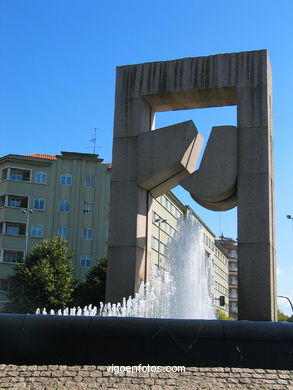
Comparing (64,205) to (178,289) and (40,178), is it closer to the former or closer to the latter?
(40,178)

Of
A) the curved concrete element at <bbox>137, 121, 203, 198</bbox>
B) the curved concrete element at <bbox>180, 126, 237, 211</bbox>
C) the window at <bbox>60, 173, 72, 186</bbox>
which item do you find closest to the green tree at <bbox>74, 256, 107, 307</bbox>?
the window at <bbox>60, 173, 72, 186</bbox>

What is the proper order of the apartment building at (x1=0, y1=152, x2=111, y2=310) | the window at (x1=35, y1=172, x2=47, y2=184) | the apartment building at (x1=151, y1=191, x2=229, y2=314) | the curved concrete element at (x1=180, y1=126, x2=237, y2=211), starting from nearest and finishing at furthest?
the curved concrete element at (x1=180, y1=126, x2=237, y2=211), the apartment building at (x1=0, y1=152, x2=111, y2=310), the window at (x1=35, y1=172, x2=47, y2=184), the apartment building at (x1=151, y1=191, x2=229, y2=314)

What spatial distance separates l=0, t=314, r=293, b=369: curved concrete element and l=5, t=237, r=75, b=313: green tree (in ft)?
79.6

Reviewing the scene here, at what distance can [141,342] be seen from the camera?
8344 millimetres

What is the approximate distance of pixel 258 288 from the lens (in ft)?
44.1

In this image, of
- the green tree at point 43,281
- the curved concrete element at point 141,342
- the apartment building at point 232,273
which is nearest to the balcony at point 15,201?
the green tree at point 43,281

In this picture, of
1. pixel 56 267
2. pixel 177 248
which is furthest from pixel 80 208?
pixel 177 248

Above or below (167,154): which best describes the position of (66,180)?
above

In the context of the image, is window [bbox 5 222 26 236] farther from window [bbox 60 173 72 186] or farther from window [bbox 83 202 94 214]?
window [bbox 83 202 94 214]

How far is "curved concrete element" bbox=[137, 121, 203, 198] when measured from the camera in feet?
48.3

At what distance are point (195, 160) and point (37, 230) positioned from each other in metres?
31.3

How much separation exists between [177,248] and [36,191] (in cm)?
3063

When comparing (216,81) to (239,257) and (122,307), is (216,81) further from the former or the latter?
(122,307)

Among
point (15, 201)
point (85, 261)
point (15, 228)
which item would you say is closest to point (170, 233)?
point (85, 261)
